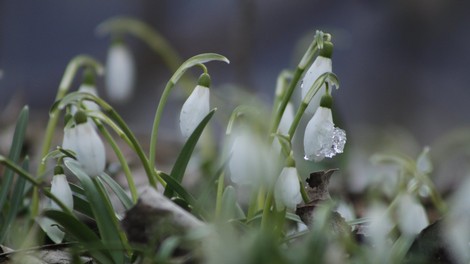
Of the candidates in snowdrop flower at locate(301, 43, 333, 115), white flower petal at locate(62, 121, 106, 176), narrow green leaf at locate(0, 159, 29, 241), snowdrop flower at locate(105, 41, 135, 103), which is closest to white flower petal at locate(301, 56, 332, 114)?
snowdrop flower at locate(301, 43, 333, 115)

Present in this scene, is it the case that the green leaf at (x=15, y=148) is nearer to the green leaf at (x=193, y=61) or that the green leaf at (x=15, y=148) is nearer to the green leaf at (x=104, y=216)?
the green leaf at (x=104, y=216)

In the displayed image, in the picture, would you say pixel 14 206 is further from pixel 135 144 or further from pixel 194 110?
pixel 194 110

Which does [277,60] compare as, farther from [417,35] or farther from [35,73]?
[35,73]

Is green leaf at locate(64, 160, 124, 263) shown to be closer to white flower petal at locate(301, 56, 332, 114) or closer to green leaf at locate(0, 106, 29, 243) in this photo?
green leaf at locate(0, 106, 29, 243)

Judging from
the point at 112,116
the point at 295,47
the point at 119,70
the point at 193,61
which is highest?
the point at 295,47

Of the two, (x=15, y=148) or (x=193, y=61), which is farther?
(x=15, y=148)

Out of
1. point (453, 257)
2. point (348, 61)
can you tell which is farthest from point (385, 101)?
point (453, 257)

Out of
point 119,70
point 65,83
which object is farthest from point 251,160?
point 119,70

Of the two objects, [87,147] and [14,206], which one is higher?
[87,147]
